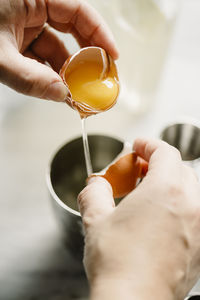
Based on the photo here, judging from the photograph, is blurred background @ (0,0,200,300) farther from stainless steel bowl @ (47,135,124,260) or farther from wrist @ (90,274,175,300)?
wrist @ (90,274,175,300)

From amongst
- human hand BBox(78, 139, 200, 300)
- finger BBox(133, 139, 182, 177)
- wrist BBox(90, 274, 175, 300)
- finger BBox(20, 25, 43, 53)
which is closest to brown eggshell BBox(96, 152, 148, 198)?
finger BBox(133, 139, 182, 177)

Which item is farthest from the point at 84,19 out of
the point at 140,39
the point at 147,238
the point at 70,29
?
the point at 147,238

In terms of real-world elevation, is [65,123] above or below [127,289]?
below

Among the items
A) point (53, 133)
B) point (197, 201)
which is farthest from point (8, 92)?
point (197, 201)

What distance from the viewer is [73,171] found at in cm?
85

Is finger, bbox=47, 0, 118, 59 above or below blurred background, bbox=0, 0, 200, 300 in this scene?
above

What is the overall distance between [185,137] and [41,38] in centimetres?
45

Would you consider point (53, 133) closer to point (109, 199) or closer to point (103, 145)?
point (103, 145)

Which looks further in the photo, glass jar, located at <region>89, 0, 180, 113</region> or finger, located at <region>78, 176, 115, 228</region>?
glass jar, located at <region>89, 0, 180, 113</region>

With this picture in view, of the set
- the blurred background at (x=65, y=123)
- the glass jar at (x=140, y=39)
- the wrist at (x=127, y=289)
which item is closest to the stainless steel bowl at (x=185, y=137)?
the blurred background at (x=65, y=123)

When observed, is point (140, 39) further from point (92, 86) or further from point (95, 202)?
point (95, 202)

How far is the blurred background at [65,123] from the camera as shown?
2.54ft

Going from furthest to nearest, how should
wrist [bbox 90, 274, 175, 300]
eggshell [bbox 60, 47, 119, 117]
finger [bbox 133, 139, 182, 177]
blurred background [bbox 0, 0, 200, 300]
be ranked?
blurred background [bbox 0, 0, 200, 300]
eggshell [bbox 60, 47, 119, 117]
finger [bbox 133, 139, 182, 177]
wrist [bbox 90, 274, 175, 300]

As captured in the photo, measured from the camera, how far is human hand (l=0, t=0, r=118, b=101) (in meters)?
0.55
